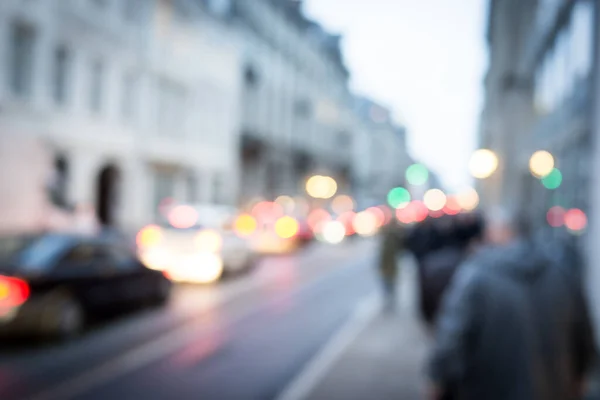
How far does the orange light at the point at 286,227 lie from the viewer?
26.8 metres

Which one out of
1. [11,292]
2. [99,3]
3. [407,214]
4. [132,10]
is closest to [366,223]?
[132,10]

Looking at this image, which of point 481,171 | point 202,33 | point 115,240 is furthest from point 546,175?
point 202,33

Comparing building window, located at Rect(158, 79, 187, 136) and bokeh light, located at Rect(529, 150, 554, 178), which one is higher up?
building window, located at Rect(158, 79, 187, 136)

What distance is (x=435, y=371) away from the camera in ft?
11.5

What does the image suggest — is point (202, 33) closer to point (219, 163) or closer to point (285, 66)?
point (219, 163)

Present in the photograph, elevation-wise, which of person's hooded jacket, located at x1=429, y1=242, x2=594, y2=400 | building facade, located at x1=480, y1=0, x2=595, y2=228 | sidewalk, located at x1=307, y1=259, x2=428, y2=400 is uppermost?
building facade, located at x1=480, y1=0, x2=595, y2=228

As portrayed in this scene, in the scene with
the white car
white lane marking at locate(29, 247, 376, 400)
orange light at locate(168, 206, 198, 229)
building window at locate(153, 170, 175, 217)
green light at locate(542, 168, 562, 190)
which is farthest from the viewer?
building window at locate(153, 170, 175, 217)

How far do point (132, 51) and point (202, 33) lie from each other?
7.19 metres

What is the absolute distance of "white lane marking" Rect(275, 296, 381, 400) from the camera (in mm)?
7553

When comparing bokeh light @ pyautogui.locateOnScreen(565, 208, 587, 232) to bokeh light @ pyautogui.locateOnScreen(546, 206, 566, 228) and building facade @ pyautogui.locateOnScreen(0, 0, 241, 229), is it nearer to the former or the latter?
bokeh light @ pyautogui.locateOnScreen(546, 206, 566, 228)

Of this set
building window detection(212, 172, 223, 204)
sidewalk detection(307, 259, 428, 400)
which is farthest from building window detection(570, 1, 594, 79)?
building window detection(212, 172, 223, 204)

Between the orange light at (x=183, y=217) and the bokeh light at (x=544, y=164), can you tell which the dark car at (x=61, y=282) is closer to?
the orange light at (x=183, y=217)

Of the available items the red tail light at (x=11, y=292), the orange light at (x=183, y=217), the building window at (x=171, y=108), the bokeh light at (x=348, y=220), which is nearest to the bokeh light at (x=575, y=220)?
the orange light at (x=183, y=217)

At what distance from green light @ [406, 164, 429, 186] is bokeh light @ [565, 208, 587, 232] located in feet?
12.8
